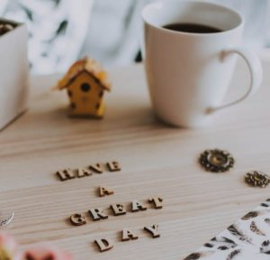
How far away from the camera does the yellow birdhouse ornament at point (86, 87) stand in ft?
1.92

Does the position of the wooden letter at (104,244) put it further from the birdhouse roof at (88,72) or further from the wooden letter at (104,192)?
the birdhouse roof at (88,72)

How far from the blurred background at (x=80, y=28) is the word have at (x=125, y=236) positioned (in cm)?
44

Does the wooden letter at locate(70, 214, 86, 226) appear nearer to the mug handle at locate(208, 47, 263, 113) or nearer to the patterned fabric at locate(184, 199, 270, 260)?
the patterned fabric at locate(184, 199, 270, 260)

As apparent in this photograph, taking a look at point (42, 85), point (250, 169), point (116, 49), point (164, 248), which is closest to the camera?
point (164, 248)

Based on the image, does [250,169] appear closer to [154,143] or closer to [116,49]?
[154,143]

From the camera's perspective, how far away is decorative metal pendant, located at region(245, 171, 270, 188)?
20.0 inches

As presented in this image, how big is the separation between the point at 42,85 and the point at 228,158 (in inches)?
10.7

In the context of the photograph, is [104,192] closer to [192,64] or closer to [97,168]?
[97,168]

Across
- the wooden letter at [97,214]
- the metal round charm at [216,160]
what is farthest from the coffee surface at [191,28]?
the wooden letter at [97,214]

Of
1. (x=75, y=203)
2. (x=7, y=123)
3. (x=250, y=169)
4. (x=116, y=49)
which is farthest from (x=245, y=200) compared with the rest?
(x=116, y=49)

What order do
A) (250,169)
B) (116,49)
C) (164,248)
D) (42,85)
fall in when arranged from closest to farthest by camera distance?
(164,248)
(250,169)
(42,85)
(116,49)

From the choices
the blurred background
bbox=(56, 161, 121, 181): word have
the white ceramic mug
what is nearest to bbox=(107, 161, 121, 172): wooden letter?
bbox=(56, 161, 121, 181): word have

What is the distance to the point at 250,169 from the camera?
531 millimetres

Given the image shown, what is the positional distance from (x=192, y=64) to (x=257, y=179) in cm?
14
